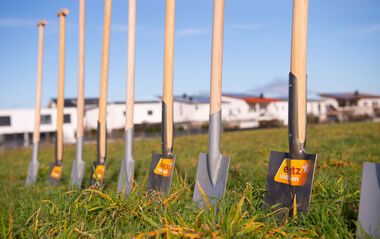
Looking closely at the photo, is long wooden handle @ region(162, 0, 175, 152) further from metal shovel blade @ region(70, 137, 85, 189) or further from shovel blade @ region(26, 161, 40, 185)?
shovel blade @ region(26, 161, 40, 185)

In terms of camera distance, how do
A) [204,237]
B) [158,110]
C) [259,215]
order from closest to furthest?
[204,237] → [259,215] → [158,110]

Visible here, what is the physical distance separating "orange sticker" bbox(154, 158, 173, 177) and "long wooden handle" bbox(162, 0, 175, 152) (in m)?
0.20

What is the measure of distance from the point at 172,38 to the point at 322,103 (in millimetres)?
46688

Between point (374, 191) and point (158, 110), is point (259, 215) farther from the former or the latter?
point (158, 110)

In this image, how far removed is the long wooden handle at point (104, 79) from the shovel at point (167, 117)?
5.00ft

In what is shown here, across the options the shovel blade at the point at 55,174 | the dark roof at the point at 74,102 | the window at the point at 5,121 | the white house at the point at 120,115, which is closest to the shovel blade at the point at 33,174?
the shovel blade at the point at 55,174

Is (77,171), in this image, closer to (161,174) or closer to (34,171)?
(34,171)

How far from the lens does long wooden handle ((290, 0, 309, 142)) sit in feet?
10.3

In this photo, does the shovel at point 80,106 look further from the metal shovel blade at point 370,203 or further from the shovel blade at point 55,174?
the metal shovel blade at point 370,203

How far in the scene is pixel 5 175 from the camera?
9477 millimetres

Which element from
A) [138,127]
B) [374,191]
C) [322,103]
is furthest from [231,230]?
[322,103]

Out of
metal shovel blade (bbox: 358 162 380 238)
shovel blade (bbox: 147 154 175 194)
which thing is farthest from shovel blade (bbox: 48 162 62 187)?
metal shovel blade (bbox: 358 162 380 238)

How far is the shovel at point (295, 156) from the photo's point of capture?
299 centimetres

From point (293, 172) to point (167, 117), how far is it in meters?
1.89
